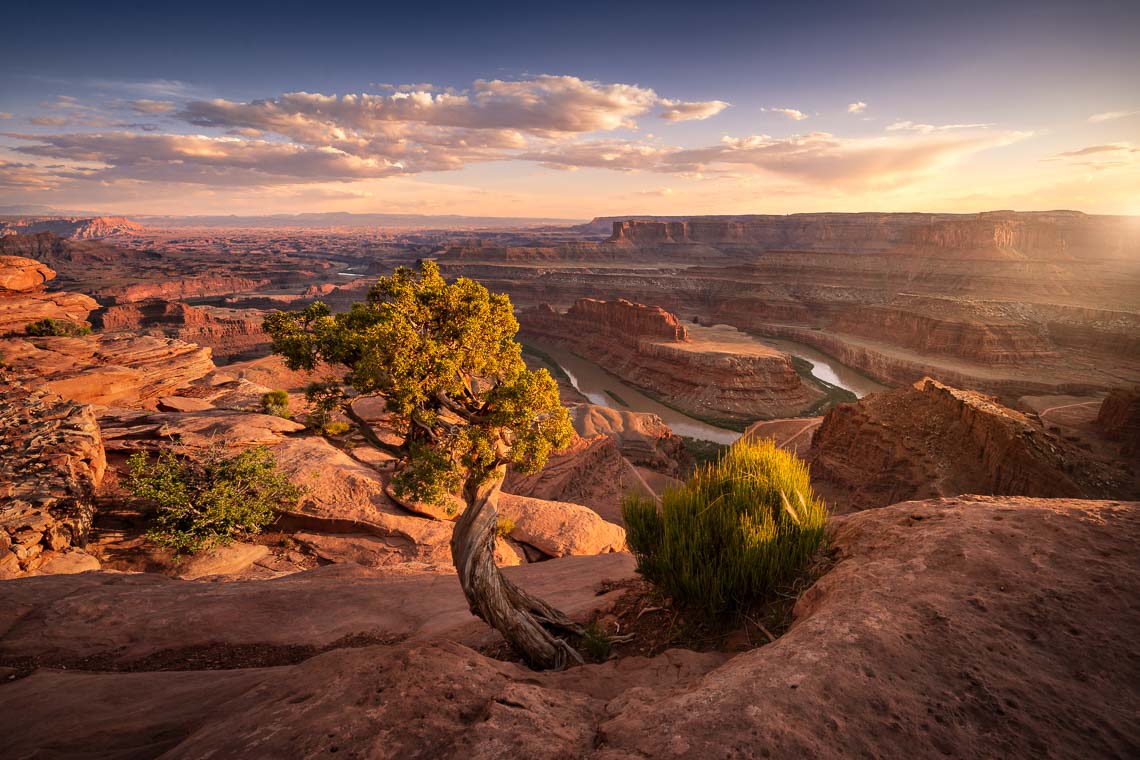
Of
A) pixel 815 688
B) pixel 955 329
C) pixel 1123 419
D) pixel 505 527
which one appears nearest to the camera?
pixel 815 688

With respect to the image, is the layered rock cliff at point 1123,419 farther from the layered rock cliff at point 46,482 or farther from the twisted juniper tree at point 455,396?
the layered rock cliff at point 46,482

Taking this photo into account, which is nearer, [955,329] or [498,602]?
[498,602]

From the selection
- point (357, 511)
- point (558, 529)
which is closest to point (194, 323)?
point (357, 511)

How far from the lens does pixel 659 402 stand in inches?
2250

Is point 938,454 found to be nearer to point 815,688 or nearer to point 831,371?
point 815,688

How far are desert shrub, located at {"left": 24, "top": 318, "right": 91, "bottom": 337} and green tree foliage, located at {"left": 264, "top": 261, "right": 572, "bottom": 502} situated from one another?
38914 mm

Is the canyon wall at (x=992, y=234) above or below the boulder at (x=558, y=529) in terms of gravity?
above

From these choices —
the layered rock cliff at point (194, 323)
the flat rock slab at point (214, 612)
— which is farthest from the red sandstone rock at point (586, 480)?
the layered rock cliff at point (194, 323)

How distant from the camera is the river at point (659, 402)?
49438 mm

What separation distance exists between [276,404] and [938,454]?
3444cm

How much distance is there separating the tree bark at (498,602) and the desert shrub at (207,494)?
982cm

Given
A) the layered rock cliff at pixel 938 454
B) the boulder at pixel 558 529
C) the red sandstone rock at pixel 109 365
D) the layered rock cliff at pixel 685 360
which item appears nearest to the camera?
the boulder at pixel 558 529

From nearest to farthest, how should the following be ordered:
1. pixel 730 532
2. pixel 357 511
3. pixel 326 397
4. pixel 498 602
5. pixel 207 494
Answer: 1. pixel 730 532
2. pixel 498 602
3. pixel 326 397
4. pixel 207 494
5. pixel 357 511

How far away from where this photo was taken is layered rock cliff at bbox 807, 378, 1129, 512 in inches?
774
